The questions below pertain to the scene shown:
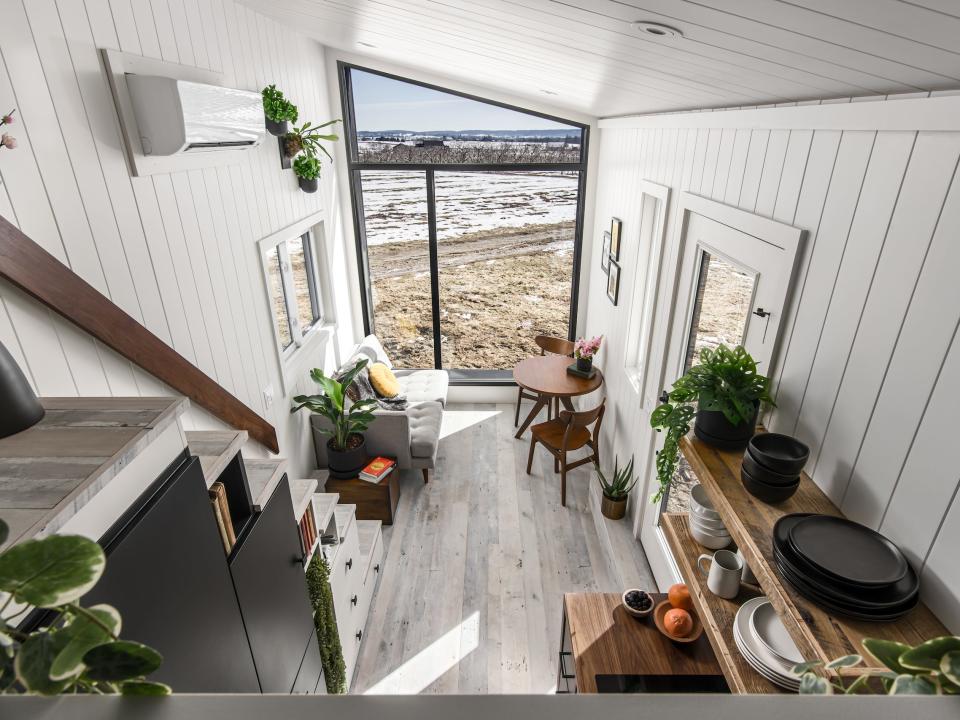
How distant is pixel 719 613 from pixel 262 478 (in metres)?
1.47

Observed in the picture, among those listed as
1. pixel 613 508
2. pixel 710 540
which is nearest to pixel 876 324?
pixel 710 540

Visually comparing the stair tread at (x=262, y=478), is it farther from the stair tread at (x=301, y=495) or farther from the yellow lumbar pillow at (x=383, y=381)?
the yellow lumbar pillow at (x=383, y=381)

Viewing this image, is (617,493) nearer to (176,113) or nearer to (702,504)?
(702,504)

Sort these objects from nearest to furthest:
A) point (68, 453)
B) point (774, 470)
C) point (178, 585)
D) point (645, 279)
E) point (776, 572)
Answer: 1. point (68, 453)
2. point (178, 585)
3. point (776, 572)
4. point (774, 470)
5. point (645, 279)

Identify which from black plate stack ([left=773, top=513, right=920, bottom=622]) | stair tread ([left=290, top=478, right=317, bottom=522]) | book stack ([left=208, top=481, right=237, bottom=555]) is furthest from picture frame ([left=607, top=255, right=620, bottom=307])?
book stack ([left=208, top=481, right=237, bottom=555])

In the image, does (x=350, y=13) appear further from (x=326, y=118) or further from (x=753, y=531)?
(x=753, y=531)

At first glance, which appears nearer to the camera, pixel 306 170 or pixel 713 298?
pixel 713 298

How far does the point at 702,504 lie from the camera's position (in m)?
1.90

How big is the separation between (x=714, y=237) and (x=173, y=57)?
91.0 inches

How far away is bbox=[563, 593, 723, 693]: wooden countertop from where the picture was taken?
77.5 inches

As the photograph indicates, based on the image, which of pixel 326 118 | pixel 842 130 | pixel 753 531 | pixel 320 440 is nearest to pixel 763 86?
pixel 842 130

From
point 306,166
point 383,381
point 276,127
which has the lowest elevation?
point 383,381

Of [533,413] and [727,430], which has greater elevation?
[727,430]

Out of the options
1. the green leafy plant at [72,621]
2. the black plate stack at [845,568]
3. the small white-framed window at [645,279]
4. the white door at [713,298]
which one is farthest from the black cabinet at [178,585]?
the small white-framed window at [645,279]
